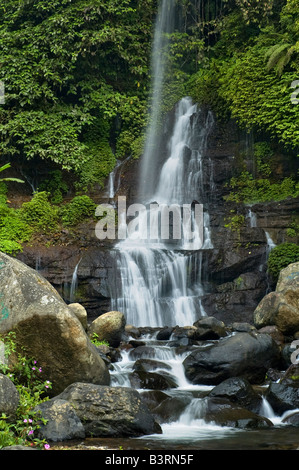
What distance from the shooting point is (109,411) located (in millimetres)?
6230

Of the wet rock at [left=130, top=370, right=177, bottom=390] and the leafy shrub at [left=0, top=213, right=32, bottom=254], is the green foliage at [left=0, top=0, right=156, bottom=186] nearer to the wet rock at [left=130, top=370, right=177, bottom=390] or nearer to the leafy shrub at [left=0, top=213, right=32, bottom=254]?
the leafy shrub at [left=0, top=213, right=32, bottom=254]

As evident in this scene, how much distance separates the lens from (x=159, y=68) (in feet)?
71.1

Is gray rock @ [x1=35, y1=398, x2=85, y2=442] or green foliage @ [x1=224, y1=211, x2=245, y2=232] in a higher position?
green foliage @ [x1=224, y1=211, x2=245, y2=232]

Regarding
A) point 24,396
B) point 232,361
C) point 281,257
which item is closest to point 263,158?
point 281,257

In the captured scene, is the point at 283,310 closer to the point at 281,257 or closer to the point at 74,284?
the point at 281,257

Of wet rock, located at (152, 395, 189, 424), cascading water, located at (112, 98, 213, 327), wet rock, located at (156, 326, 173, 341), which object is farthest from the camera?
cascading water, located at (112, 98, 213, 327)

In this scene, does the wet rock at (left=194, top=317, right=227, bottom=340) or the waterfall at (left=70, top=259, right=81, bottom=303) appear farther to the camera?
the waterfall at (left=70, top=259, right=81, bottom=303)

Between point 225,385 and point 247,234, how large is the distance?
838 centimetres

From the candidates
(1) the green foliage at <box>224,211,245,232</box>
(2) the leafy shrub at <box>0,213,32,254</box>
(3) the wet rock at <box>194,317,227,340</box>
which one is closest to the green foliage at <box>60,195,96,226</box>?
(2) the leafy shrub at <box>0,213,32,254</box>

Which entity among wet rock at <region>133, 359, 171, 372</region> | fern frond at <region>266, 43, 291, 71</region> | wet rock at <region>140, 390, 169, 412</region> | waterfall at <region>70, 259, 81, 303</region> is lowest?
wet rock at <region>140, 390, 169, 412</region>

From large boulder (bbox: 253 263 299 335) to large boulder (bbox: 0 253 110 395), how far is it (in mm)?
5529

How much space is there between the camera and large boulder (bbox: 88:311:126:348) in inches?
449

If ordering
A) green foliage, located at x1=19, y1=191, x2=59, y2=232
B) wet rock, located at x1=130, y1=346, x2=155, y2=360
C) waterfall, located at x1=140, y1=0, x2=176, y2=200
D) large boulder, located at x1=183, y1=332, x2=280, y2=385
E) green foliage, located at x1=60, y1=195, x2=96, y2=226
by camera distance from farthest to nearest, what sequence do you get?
waterfall, located at x1=140, y1=0, x2=176, y2=200, green foliage, located at x1=60, y1=195, x2=96, y2=226, green foliage, located at x1=19, y1=191, x2=59, y2=232, wet rock, located at x1=130, y1=346, x2=155, y2=360, large boulder, located at x1=183, y1=332, x2=280, y2=385

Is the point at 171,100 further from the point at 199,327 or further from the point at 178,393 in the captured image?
the point at 178,393
